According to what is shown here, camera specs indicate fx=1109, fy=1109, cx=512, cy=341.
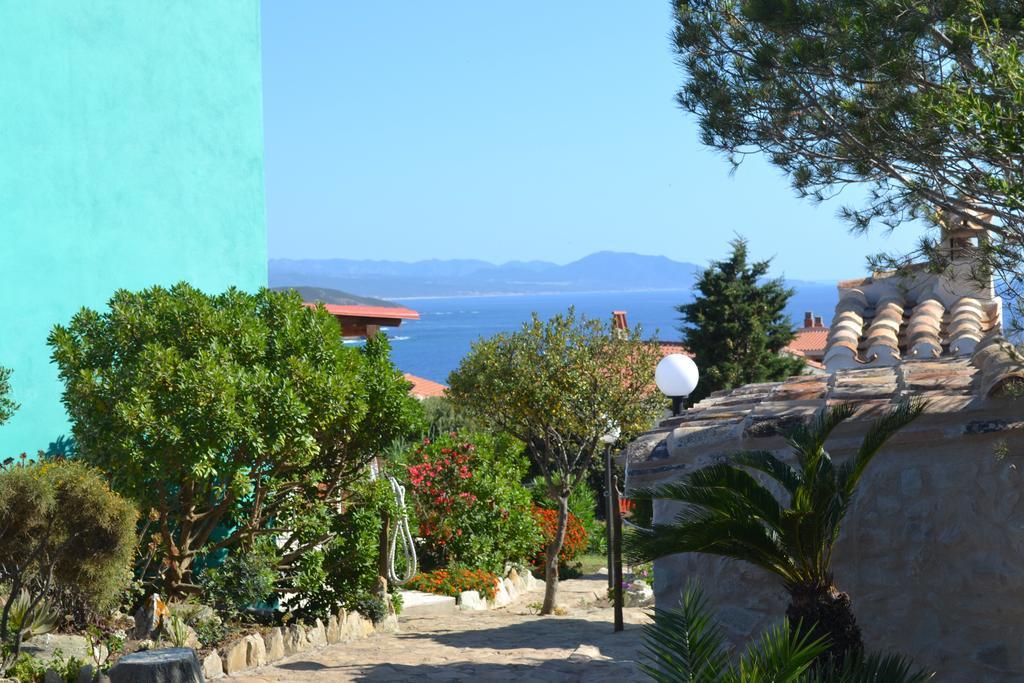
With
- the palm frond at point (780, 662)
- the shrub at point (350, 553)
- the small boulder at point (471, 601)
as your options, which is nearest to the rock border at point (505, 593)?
the small boulder at point (471, 601)

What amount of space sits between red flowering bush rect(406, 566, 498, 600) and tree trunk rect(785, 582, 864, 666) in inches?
383

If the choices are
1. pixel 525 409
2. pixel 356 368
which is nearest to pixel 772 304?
pixel 525 409

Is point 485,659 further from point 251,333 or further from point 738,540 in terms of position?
point 738,540

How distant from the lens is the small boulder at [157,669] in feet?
Result: 20.9

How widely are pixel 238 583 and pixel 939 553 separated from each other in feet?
21.3

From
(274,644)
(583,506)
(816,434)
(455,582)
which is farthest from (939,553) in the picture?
(583,506)

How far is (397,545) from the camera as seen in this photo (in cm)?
1522

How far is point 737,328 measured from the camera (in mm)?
31172

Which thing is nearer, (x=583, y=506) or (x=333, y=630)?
(x=333, y=630)

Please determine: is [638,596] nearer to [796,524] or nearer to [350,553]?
[350,553]

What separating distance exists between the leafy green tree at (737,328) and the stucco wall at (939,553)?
23.3 meters

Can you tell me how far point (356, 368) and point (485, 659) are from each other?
308cm

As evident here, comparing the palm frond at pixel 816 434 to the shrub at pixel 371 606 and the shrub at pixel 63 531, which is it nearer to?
the shrub at pixel 63 531

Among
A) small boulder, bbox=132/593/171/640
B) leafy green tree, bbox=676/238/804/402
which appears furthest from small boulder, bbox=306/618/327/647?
leafy green tree, bbox=676/238/804/402
